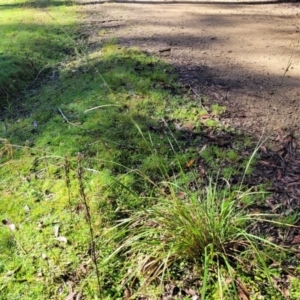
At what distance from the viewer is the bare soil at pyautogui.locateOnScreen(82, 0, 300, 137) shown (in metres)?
4.88

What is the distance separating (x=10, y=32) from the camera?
7.90 meters

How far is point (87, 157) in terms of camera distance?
13.4 feet

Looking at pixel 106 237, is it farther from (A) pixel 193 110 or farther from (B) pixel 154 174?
(A) pixel 193 110

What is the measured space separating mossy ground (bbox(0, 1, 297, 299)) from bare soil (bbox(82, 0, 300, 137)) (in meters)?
0.38

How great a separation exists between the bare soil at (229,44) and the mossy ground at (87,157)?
0.38 meters

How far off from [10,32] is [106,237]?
6.10 meters

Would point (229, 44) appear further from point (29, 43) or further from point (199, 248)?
point (199, 248)

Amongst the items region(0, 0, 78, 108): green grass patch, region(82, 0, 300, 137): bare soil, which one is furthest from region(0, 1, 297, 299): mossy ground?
region(82, 0, 300, 137): bare soil

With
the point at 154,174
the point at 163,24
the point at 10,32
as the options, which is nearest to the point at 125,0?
the point at 163,24

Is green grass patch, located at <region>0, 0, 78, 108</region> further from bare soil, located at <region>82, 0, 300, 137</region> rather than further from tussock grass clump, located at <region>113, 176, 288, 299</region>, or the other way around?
tussock grass clump, located at <region>113, 176, 288, 299</region>

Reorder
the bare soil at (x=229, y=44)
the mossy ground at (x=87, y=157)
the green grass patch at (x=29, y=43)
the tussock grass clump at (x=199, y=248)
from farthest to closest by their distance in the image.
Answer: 1. the green grass patch at (x=29, y=43)
2. the bare soil at (x=229, y=44)
3. the mossy ground at (x=87, y=157)
4. the tussock grass clump at (x=199, y=248)

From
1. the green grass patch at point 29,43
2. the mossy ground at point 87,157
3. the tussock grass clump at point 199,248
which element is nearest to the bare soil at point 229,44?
the mossy ground at point 87,157

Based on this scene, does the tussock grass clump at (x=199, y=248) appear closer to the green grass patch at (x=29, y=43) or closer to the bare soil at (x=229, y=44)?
the bare soil at (x=229, y=44)

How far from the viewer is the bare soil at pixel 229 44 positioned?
4.88m
